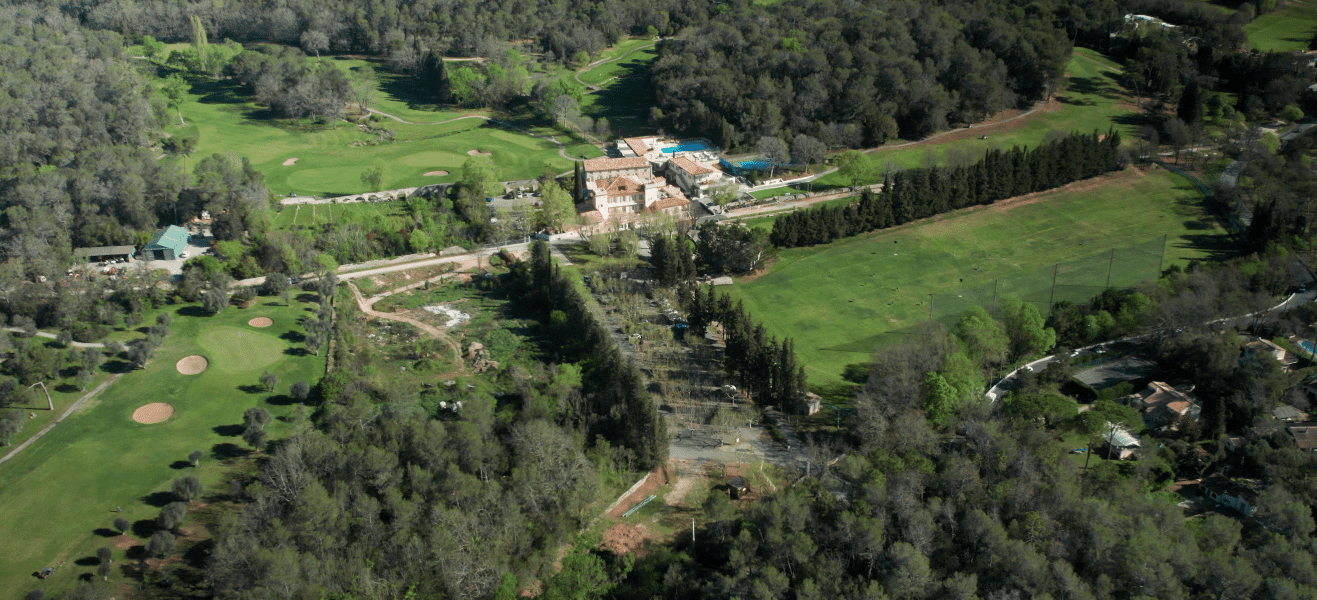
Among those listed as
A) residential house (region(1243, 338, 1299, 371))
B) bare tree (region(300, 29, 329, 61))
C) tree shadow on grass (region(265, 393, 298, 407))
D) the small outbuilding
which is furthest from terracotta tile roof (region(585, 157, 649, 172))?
bare tree (region(300, 29, 329, 61))

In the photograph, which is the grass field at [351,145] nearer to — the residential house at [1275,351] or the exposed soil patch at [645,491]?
the exposed soil patch at [645,491]

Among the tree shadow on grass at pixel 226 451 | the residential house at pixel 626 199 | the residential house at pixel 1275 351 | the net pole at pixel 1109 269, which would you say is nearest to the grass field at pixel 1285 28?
the net pole at pixel 1109 269

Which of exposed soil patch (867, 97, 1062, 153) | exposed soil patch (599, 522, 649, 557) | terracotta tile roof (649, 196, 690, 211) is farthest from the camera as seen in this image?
exposed soil patch (867, 97, 1062, 153)

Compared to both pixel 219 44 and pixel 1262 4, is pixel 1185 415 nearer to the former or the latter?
pixel 1262 4

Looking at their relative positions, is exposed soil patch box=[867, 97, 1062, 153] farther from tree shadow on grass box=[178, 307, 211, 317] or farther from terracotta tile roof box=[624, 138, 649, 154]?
tree shadow on grass box=[178, 307, 211, 317]

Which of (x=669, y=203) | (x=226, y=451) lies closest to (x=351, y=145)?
(x=669, y=203)

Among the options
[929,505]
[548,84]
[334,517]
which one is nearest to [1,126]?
[548,84]
